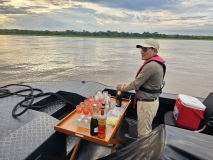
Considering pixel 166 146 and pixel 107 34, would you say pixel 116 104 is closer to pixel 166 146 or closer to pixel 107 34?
pixel 166 146

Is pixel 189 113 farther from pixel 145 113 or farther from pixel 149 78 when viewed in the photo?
pixel 149 78

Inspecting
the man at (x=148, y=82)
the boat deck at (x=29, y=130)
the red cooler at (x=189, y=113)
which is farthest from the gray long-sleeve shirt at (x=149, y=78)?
the boat deck at (x=29, y=130)

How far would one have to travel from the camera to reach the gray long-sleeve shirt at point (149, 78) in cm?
197

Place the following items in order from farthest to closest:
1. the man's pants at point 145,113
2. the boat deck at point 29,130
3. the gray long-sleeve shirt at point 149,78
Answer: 1. the man's pants at point 145,113
2. the gray long-sleeve shirt at point 149,78
3. the boat deck at point 29,130

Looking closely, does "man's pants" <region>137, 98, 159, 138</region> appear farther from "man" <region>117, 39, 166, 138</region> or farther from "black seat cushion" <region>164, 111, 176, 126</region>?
"black seat cushion" <region>164, 111, 176, 126</region>

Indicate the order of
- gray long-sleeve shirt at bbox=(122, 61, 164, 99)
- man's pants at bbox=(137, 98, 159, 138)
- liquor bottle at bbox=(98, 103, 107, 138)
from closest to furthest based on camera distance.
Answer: liquor bottle at bbox=(98, 103, 107, 138), gray long-sleeve shirt at bbox=(122, 61, 164, 99), man's pants at bbox=(137, 98, 159, 138)

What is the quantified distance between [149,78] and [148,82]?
6 centimetres

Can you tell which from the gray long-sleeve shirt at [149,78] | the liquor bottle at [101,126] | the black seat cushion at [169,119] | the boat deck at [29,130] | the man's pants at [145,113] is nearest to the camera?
the boat deck at [29,130]

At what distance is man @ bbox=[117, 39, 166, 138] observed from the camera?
200 cm

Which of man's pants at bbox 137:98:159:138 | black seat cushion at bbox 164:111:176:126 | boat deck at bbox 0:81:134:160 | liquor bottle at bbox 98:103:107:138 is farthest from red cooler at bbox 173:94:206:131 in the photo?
liquor bottle at bbox 98:103:107:138

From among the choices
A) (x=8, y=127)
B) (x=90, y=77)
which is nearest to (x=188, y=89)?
(x=90, y=77)

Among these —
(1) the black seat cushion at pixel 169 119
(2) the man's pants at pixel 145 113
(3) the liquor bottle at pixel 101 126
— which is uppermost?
(3) the liquor bottle at pixel 101 126

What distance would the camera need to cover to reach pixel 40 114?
1870mm

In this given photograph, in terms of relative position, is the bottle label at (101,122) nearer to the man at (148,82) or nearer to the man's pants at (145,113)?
the man at (148,82)
